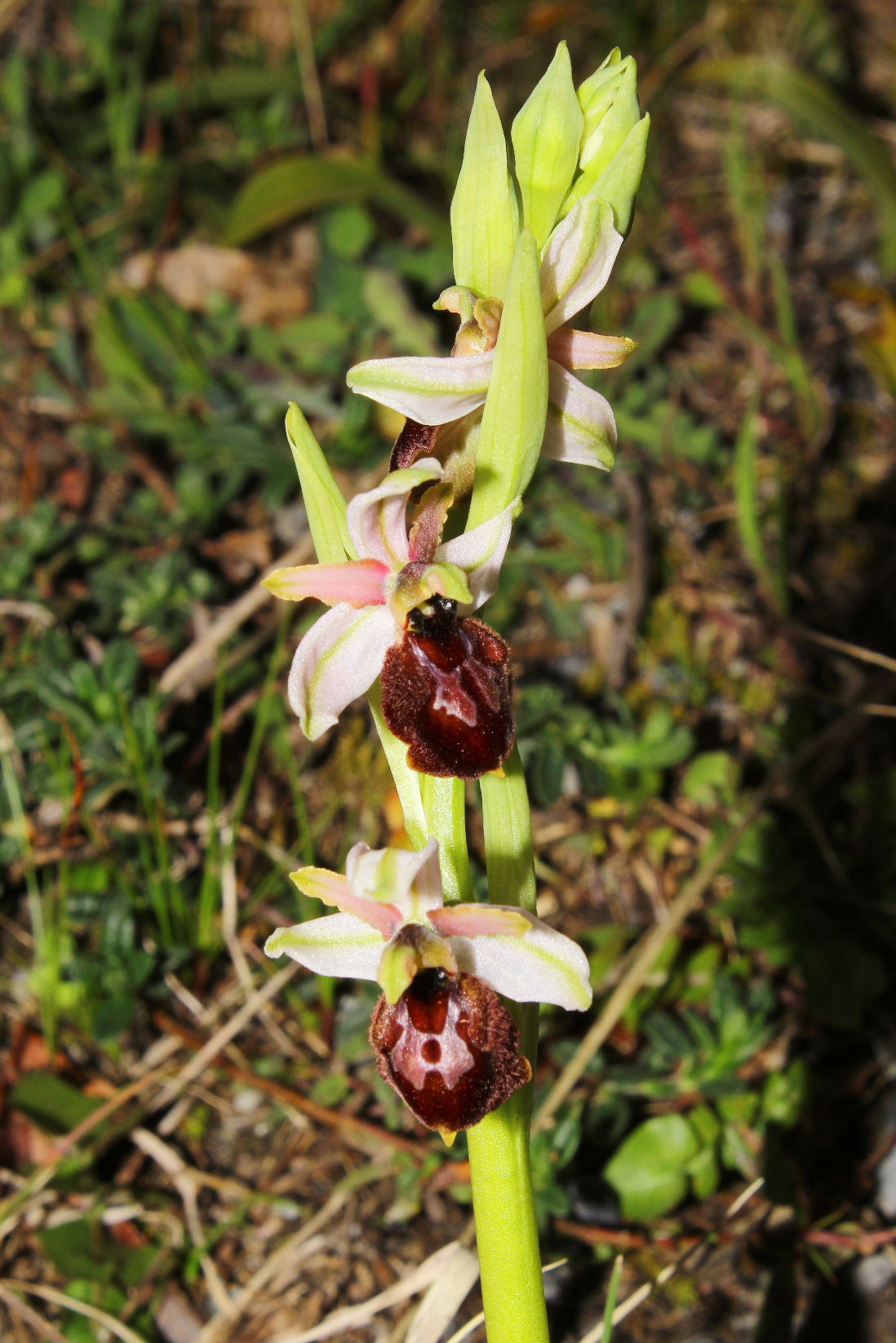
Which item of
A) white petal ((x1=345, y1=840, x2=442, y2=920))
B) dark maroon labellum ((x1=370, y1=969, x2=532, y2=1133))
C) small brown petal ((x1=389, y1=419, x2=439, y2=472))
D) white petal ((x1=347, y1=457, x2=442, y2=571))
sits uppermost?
small brown petal ((x1=389, y1=419, x2=439, y2=472))

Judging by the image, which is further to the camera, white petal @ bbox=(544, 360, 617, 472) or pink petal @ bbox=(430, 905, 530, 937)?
white petal @ bbox=(544, 360, 617, 472)

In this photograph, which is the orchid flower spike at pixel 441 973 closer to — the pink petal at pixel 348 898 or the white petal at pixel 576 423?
the pink petal at pixel 348 898

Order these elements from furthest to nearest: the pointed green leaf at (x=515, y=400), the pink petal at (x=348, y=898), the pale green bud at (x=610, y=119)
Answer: the pale green bud at (x=610, y=119)
the pink petal at (x=348, y=898)
the pointed green leaf at (x=515, y=400)

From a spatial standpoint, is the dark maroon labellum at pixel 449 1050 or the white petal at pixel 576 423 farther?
the white petal at pixel 576 423

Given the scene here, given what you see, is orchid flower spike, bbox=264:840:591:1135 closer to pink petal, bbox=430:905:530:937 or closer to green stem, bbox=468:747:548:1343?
pink petal, bbox=430:905:530:937

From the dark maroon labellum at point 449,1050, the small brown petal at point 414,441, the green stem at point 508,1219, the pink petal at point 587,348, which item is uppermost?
the pink petal at point 587,348

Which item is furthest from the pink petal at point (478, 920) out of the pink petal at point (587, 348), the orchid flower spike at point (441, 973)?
the pink petal at point (587, 348)

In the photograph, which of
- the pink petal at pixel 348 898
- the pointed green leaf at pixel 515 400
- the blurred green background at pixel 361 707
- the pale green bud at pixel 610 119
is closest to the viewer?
the pointed green leaf at pixel 515 400

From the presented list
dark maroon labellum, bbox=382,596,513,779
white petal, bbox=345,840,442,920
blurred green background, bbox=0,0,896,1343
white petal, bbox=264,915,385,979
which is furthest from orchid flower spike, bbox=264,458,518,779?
blurred green background, bbox=0,0,896,1343
